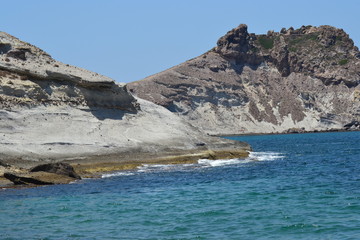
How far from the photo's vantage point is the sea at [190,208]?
20.5 metres

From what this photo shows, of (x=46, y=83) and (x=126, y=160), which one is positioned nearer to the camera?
(x=126, y=160)

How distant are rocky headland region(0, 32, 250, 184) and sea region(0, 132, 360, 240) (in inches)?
273

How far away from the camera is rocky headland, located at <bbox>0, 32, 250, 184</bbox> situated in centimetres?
4500

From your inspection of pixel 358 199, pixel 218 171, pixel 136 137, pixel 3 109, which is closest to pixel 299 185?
pixel 358 199

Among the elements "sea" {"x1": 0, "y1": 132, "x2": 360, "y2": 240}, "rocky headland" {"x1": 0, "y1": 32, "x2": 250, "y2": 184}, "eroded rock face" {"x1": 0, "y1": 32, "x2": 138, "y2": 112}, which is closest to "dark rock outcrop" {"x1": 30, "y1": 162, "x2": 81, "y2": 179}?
"rocky headland" {"x1": 0, "y1": 32, "x2": 250, "y2": 184}

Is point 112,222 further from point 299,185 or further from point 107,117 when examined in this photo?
point 107,117

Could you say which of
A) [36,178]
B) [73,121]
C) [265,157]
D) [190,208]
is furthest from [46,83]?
[190,208]

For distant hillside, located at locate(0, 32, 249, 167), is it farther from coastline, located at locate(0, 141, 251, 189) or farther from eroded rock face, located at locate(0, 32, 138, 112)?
coastline, located at locate(0, 141, 251, 189)

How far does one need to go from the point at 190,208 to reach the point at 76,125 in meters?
27.5

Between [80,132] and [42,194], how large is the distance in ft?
61.2

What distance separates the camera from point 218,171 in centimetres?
4481

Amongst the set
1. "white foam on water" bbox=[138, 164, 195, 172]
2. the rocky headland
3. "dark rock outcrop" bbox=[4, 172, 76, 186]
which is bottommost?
"white foam on water" bbox=[138, 164, 195, 172]

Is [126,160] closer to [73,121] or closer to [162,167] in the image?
[162,167]

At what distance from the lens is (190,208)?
25656 millimetres
